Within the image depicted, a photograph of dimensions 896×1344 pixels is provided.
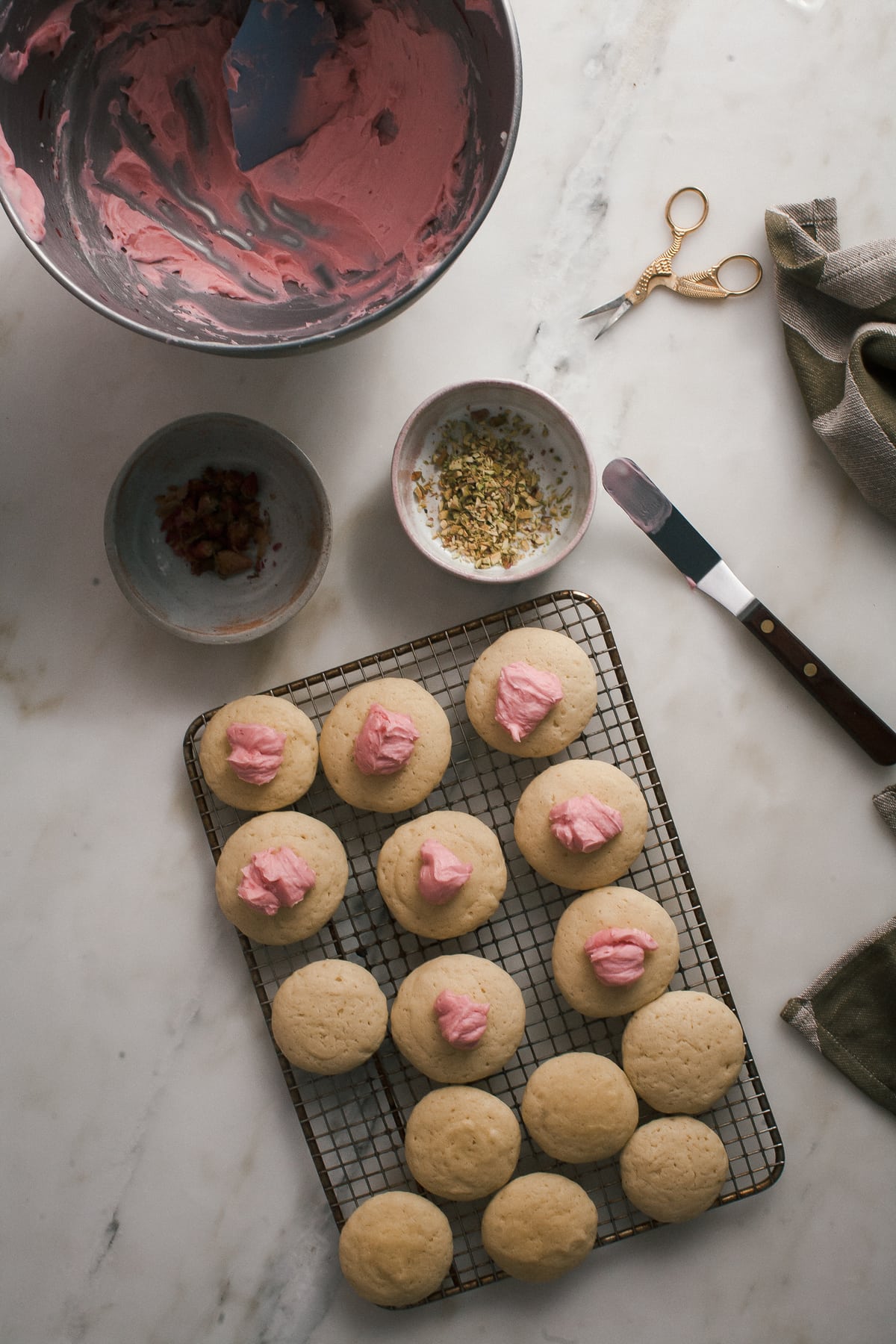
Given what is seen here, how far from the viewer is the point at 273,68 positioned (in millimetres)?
1753

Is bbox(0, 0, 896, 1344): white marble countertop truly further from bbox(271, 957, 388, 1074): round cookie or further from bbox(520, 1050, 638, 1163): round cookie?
bbox(520, 1050, 638, 1163): round cookie

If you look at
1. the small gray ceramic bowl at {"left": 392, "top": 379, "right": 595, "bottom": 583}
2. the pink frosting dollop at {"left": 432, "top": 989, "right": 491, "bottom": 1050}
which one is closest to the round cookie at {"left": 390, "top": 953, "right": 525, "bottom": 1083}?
the pink frosting dollop at {"left": 432, "top": 989, "right": 491, "bottom": 1050}

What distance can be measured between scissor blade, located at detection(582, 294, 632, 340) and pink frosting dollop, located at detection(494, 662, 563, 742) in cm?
76

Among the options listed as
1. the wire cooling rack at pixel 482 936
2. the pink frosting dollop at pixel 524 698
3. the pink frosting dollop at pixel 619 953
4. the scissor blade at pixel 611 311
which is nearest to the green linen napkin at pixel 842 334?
the scissor blade at pixel 611 311

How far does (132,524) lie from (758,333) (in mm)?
1382

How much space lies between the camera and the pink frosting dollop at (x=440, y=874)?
183 centimetres

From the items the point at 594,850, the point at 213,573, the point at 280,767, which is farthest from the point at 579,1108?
the point at 213,573

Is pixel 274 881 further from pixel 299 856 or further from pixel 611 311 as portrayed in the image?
pixel 611 311

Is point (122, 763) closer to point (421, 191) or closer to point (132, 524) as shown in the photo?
point (132, 524)

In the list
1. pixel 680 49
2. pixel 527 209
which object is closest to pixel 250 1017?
pixel 527 209

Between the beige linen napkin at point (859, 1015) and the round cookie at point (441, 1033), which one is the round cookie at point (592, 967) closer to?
the round cookie at point (441, 1033)

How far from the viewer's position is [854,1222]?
2027 millimetres

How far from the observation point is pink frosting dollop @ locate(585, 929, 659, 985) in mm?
1832

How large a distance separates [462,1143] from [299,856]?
2.08ft
